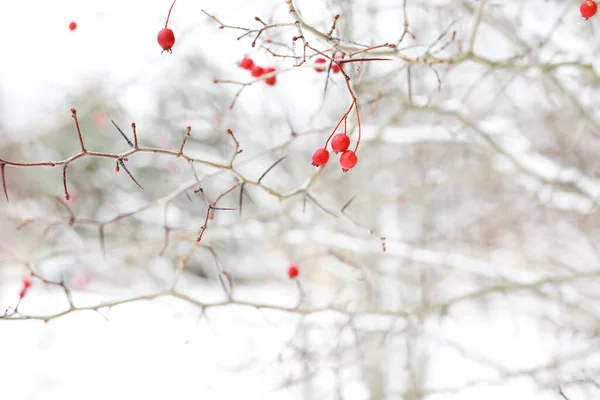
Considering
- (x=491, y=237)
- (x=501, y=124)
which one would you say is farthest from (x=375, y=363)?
(x=501, y=124)

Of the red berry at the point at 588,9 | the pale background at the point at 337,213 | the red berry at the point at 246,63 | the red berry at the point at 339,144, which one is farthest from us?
the pale background at the point at 337,213

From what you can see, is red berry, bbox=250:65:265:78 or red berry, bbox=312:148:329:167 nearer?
red berry, bbox=312:148:329:167

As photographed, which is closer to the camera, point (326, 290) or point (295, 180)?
point (295, 180)

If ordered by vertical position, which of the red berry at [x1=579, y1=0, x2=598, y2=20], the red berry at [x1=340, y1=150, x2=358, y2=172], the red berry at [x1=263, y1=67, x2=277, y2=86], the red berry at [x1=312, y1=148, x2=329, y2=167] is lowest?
the red berry at [x1=340, y1=150, x2=358, y2=172]

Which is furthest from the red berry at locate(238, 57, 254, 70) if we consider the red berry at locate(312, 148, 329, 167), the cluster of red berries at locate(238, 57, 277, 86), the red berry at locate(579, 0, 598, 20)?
the red berry at locate(579, 0, 598, 20)

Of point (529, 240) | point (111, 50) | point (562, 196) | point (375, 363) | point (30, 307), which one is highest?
point (111, 50)

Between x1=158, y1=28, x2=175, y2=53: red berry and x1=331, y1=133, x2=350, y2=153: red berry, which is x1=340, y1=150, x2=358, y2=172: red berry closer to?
x1=331, y1=133, x2=350, y2=153: red berry

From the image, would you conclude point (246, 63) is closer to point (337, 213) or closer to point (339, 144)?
point (339, 144)

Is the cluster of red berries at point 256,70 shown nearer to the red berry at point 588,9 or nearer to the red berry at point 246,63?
the red berry at point 246,63

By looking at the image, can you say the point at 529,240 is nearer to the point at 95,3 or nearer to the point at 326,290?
the point at 326,290

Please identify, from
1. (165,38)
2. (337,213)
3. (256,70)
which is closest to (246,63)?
(256,70)

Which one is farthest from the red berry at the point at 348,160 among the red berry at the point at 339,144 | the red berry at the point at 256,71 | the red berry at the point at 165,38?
the red berry at the point at 256,71

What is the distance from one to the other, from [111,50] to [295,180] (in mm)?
2011

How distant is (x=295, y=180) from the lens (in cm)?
518
